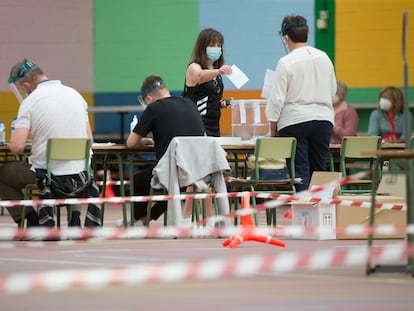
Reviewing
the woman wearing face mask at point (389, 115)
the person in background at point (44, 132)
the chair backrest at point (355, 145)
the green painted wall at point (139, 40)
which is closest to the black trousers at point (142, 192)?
the person in background at point (44, 132)

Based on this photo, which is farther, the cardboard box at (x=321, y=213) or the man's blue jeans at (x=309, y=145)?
the man's blue jeans at (x=309, y=145)

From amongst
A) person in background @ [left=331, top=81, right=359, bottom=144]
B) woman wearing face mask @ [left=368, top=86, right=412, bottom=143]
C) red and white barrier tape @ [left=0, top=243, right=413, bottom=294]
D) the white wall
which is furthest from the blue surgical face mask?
the white wall

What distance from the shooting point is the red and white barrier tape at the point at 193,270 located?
500 centimetres

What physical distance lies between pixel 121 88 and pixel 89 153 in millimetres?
5192

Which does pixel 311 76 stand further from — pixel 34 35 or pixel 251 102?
pixel 34 35

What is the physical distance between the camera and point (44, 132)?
24.8 ft

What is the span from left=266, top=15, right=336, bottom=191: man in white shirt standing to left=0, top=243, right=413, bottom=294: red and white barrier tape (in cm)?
154

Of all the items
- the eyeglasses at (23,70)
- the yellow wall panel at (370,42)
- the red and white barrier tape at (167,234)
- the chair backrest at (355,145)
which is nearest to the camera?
the red and white barrier tape at (167,234)

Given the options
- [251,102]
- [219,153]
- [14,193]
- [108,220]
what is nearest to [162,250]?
[219,153]

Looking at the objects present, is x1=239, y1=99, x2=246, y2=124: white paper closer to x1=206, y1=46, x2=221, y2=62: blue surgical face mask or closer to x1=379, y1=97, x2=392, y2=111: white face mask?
x1=206, y1=46, x2=221, y2=62: blue surgical face mask

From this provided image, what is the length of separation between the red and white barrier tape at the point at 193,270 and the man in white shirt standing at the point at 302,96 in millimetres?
1542

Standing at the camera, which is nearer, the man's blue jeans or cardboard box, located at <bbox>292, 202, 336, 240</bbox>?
cardboard box, located at <bbox>292, 202, 336, 240</bbox>

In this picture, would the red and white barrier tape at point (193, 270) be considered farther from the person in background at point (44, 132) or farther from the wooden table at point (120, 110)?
the wooden table at point (120, 110)

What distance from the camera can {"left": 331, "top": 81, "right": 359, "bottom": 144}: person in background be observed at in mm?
11500
